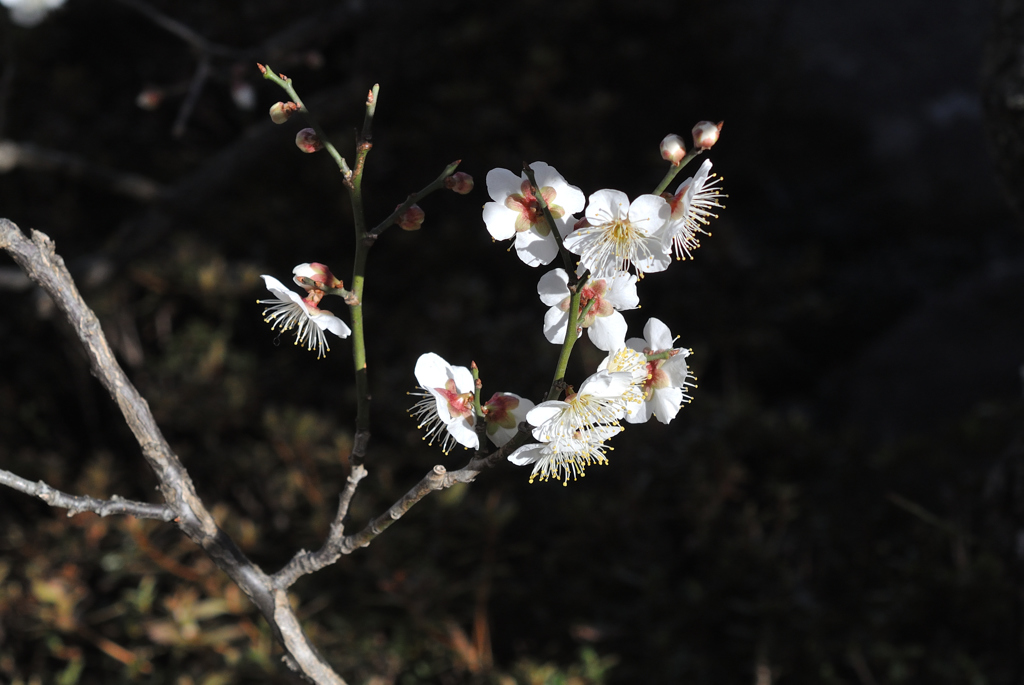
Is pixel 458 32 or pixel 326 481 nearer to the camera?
pixel 326 481

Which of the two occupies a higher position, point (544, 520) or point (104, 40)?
point (104, 40)

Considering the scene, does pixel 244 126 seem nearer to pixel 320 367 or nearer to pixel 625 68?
pixel 320 367

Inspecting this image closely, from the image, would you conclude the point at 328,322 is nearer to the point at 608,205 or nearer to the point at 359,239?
the point at 359,239

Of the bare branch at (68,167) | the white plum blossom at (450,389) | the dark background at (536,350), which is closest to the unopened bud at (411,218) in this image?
the white plum blossom at (450,389)

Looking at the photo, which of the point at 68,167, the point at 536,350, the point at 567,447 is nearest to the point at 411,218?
the point at 567,447

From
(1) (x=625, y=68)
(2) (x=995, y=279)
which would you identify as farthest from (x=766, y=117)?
(2) (x=995, y=279)

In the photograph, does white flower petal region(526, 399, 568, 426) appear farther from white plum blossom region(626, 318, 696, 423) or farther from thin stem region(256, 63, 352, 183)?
thin stem region(256, 63, 352, 183)
